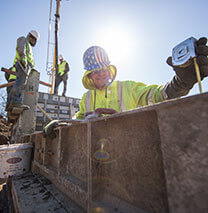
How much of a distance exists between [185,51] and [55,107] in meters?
8.21

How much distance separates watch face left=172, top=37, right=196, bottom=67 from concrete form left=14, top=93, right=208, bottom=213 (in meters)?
0.41

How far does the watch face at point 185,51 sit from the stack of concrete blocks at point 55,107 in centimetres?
758

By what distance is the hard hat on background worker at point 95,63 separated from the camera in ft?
8.48

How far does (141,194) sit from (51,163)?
2280mm

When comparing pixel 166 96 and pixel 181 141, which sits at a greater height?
pixel 166 96

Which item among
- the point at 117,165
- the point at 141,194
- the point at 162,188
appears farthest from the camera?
the point at 117,165

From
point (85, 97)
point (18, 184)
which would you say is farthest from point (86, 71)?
point (18, 184)

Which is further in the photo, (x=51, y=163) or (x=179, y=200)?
(x=51, y=163)

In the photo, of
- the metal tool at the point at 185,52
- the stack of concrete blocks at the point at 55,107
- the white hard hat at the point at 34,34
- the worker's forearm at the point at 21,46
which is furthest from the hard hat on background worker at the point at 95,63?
the stack of concrete blocks at the point at 55,107

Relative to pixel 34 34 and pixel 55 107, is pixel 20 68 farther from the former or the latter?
pixel 55 107

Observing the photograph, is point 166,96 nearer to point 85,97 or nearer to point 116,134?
point 116,134

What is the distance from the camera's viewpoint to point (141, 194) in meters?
1.07

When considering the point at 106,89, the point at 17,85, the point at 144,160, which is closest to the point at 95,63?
the point at 106,89

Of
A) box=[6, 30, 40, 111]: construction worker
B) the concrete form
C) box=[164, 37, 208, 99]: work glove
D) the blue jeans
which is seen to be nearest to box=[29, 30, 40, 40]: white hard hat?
box=[6, 30, 40, 111]: construction worker
